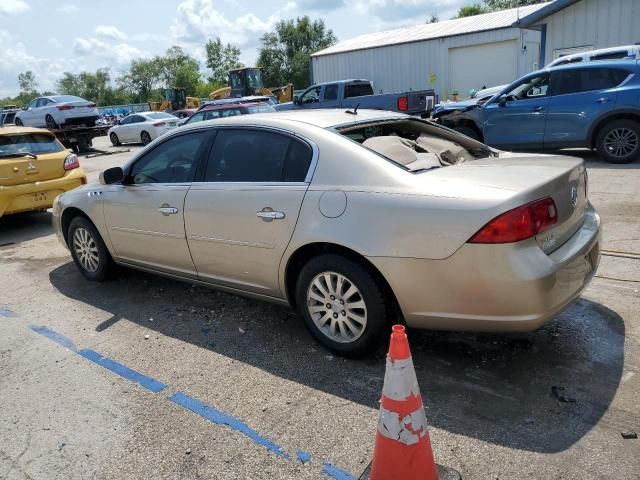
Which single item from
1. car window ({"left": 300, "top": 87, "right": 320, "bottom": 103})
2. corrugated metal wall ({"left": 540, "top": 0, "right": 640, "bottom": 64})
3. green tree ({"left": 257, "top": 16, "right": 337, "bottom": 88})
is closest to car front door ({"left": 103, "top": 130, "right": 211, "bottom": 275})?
car window ({"left": 300, "top": 87, "right": 320, "bottom": 103})

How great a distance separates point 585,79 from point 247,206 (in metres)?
8.29

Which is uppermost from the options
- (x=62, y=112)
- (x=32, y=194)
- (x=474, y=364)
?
(x=62, y=112)

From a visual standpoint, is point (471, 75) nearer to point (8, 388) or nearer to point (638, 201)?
point (638, 201)

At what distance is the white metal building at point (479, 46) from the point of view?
17.4 m

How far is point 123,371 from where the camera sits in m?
3.58

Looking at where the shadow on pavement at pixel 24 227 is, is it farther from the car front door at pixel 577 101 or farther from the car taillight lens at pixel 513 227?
the car front door at pixel 577 101

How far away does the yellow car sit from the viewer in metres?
7.45

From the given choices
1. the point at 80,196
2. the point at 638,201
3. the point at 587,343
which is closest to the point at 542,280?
the point at 587,343

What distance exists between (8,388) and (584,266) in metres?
3.68

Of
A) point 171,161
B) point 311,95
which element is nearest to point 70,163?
point 171,161

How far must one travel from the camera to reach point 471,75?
25.8m

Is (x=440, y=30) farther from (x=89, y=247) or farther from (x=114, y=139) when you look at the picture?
(x=89, y=247)

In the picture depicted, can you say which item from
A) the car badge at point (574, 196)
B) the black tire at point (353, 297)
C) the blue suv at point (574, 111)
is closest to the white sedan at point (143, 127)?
the blue suv at point (574, 111)

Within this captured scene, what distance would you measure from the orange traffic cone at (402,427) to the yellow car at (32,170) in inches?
276
